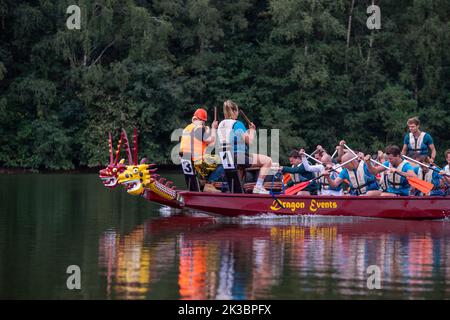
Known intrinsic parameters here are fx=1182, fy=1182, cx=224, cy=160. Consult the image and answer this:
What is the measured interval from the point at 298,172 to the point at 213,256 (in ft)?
20.1

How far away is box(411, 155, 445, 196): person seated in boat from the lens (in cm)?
2214

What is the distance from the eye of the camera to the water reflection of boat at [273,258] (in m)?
13.6

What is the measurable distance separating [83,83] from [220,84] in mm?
6226

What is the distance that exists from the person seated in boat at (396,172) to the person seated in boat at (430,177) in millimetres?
389

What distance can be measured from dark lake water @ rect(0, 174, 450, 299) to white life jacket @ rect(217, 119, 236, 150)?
56.2 inches

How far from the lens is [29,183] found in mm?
35594

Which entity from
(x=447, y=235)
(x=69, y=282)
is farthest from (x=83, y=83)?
(x=69, y=282)

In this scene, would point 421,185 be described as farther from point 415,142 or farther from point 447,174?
point 415,142

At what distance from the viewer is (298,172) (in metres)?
22.0

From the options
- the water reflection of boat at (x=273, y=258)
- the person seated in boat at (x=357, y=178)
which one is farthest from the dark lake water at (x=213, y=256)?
the person seated in boat at (x=357, y=178)

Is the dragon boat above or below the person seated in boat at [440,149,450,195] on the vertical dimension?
below

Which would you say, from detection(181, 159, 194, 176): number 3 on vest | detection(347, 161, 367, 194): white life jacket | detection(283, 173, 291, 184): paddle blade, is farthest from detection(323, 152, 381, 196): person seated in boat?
detection(181, 159, 194, 176): number 3 on vest

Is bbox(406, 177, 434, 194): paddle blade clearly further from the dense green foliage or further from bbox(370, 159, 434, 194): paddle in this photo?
the dense green foliage

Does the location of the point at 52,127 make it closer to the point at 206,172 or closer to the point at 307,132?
the point at 307,132
